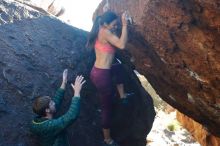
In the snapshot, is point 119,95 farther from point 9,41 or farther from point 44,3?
point 44,3

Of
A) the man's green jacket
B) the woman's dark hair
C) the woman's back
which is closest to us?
the man's green jacket

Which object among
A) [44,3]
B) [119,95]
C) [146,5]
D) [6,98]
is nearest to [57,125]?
[6,98]

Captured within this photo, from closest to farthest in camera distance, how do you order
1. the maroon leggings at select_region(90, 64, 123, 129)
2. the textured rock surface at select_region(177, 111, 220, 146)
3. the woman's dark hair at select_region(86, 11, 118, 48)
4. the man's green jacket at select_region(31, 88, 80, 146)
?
the man's green jacket at select_region(31, 88, 80, 146) → the woman's dark hair at select_region(86, 11, 118, 48) → the maroon leggings at select_region(90, 64, 123, 129) → the textured rock surface at select_region(177, 111, 220, 146)

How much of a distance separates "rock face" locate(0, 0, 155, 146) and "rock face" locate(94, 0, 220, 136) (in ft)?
4.78

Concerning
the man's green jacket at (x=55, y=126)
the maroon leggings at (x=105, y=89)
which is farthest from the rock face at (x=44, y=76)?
the man's green jacket at (x=55, y=126)

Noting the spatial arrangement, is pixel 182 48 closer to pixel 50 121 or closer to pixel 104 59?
pixel 104 59

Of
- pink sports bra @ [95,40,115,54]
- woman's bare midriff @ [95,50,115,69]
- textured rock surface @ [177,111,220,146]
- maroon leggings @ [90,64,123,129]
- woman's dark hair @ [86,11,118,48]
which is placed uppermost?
woman's dark hair @ [86,11,118,48]

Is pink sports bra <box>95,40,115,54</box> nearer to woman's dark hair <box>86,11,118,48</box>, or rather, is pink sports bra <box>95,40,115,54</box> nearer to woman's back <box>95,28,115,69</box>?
woman's back <box>95,28,115,69</box>

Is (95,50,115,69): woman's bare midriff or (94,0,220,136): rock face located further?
(95,50,115,69): woman's bare midriff

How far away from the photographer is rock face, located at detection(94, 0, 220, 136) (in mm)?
5449

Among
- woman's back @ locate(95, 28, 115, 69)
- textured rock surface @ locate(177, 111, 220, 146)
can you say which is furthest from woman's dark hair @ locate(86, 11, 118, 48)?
textured rock surface @ locate(177, 111, 220, 146)

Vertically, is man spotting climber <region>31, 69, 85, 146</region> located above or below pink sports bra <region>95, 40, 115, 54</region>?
below

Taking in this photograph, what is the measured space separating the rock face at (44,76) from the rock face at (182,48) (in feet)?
4.78

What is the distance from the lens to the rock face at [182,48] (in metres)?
5.45
